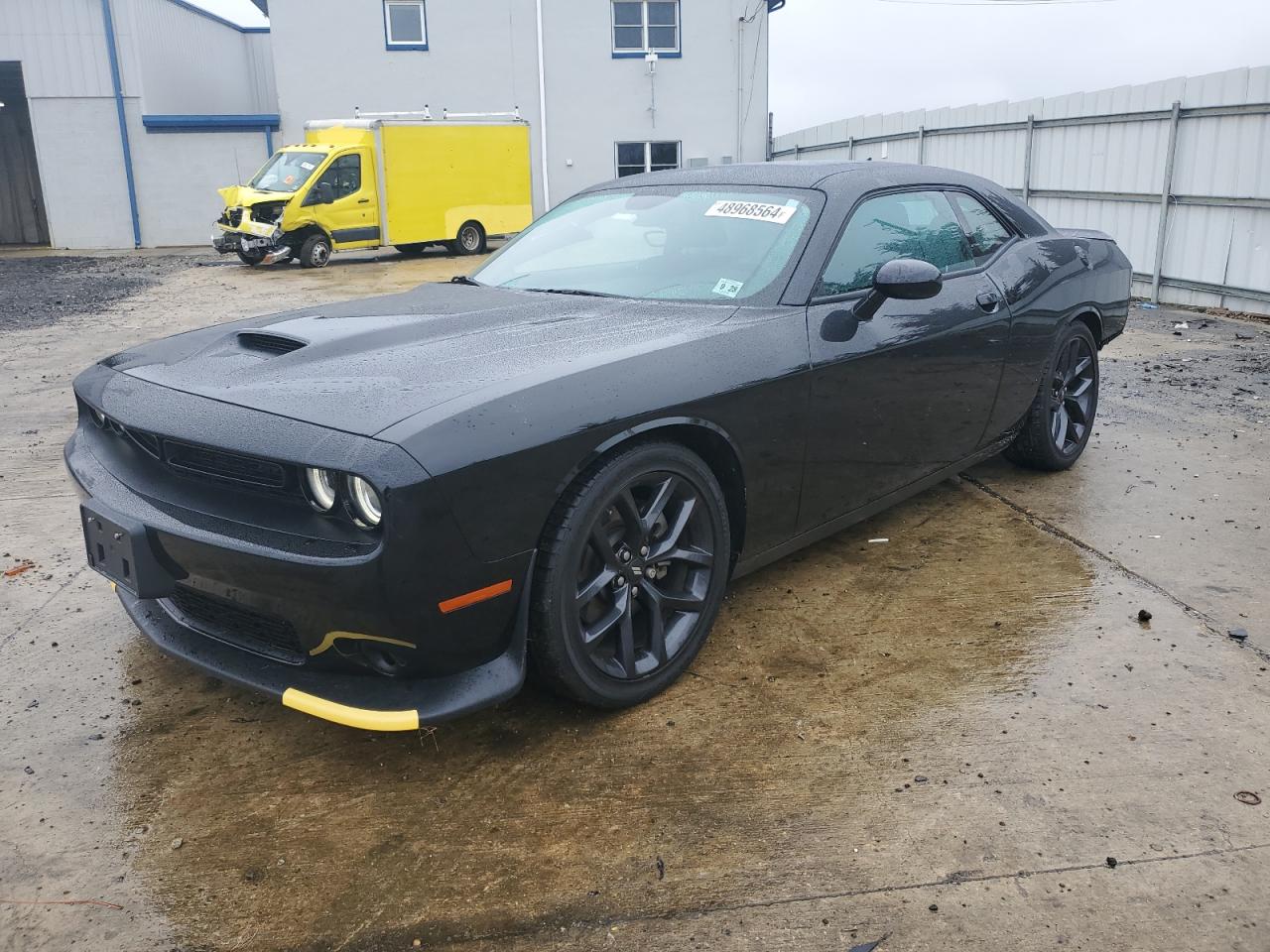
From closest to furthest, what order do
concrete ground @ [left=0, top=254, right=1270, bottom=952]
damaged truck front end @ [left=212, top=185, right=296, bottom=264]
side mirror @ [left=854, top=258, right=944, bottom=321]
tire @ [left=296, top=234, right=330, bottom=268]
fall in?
concrete ground @ [left=0, top=254, right=1270, bottom=952]
side mirror @ [left=854, top=258, right=944, bottom=321]
damaged truck front end @ [left=212, top=185, right=296, bottom=264]
tire @ [left=296, top=234, right=330, bottom=268]

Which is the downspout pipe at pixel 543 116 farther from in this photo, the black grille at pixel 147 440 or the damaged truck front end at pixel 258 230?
the black grille at pixel 147 440

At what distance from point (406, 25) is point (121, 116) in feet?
22.4

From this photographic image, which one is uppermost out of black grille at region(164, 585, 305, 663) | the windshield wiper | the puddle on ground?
the windshield wiper

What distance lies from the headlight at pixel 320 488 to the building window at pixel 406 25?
77.4 ft

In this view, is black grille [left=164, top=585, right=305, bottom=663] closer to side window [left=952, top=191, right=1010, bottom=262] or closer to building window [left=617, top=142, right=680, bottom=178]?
side window [left=952, top=191, right=1010, bottom=262]

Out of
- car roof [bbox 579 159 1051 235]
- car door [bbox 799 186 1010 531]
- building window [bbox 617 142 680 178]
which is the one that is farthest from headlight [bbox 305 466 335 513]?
building window [bbox 617 142 680 178]

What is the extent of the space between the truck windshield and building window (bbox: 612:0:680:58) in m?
9.01

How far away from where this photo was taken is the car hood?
248 centimetres

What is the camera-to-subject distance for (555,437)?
2.49 meters

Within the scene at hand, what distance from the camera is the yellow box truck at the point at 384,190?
17.6 m

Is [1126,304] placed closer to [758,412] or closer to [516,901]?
[758,412]

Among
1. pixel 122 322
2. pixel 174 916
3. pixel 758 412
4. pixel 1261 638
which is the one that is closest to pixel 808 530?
pixel 758 412

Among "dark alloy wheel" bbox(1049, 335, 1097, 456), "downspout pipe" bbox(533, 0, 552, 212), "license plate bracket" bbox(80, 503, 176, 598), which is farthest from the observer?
"downspout pipe" bbox(533, 0, 552, 212)

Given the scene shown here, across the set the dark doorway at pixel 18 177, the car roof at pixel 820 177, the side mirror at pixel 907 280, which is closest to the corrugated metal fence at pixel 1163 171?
the car roof at pixel 820 177
